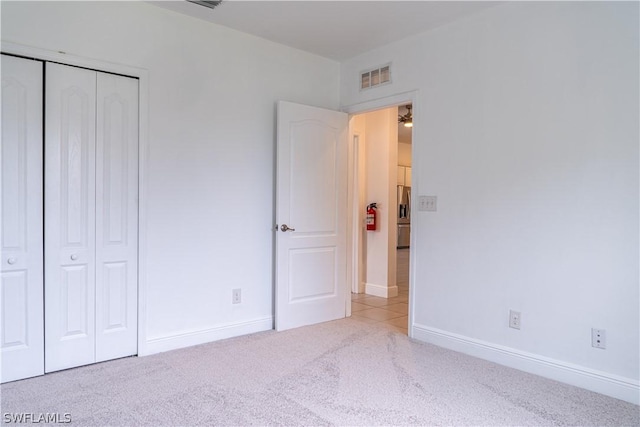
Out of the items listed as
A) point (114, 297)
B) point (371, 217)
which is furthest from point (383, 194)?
point (114, 297)

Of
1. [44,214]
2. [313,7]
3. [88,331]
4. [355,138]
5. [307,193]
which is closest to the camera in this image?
[44,214]

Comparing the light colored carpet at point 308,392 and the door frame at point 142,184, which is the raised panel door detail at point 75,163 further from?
the light colored carpet at point 308,392

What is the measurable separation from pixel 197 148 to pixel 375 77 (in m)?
1.80

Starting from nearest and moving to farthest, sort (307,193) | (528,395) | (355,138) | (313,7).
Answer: (528,395), (313,7), (307,193), (355,138)

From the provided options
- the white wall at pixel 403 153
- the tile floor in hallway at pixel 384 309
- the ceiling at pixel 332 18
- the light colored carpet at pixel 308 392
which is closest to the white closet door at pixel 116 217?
the light colored carpet at pixel 308 392

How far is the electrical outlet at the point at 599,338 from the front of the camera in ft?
8.59

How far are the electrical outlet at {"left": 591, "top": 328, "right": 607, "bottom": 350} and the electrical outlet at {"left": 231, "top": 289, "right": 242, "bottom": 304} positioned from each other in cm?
260

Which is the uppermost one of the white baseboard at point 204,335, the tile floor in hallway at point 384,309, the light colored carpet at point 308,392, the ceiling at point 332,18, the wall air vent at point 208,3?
the ceiling at point 332,18

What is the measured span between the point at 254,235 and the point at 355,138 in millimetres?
2250

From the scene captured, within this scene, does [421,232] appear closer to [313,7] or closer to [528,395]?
[528,395]

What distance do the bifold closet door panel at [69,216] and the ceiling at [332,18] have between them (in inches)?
37.0

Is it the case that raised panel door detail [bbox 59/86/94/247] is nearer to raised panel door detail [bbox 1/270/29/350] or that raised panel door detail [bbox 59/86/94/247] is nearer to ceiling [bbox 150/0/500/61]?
raised panel door detail [bbox 1/270/29/350]

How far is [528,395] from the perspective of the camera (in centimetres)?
257

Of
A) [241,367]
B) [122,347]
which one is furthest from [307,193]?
[122,347]
